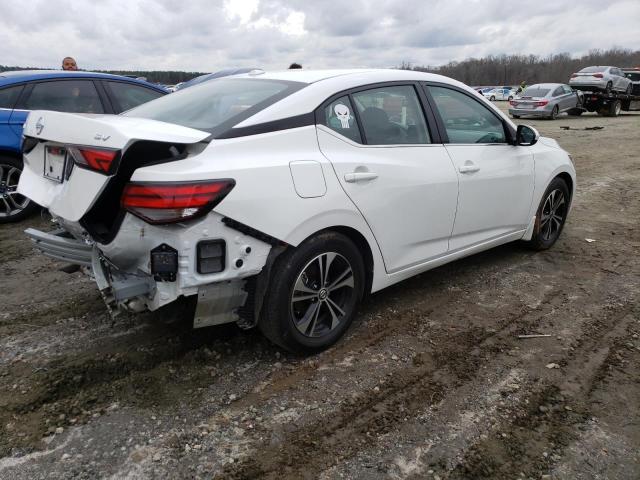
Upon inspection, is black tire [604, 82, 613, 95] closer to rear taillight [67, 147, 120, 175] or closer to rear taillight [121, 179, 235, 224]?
rear taillight [121, 179, 235, 224]

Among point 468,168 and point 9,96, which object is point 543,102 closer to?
point 468,168

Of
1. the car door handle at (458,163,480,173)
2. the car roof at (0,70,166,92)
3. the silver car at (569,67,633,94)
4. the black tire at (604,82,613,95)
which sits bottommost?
the car door handle at (458,163,480,173)

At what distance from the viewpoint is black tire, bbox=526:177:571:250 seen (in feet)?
16.3

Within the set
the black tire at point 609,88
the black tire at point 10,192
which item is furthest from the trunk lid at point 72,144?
the black tire at point 609,88

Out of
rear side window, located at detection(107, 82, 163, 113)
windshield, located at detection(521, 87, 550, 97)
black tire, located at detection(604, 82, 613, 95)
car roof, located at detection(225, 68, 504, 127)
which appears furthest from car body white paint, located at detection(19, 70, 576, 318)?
black tire, located at detection(604, 82, 613, 95)

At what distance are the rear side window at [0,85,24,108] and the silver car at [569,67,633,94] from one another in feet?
76.6

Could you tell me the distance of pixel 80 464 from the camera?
7.43 ft

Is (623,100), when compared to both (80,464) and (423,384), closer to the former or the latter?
(423,384)

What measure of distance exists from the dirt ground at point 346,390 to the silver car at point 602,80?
21807 millimetres

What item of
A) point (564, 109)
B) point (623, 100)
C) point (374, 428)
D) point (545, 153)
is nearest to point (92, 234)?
point (374, 428)

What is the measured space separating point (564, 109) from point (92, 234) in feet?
77.1

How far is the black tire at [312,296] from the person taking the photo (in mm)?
2840

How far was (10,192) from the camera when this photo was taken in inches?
228

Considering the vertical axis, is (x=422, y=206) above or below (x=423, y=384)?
above
